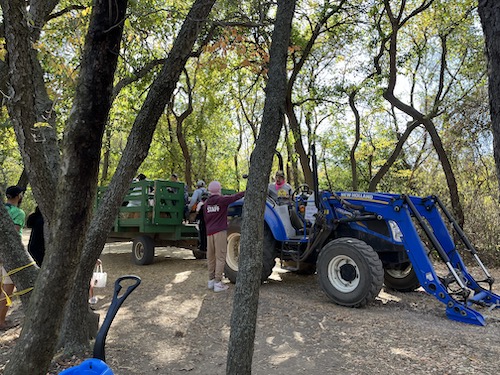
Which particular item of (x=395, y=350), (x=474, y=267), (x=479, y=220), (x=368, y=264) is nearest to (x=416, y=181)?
(x=479, y=220)

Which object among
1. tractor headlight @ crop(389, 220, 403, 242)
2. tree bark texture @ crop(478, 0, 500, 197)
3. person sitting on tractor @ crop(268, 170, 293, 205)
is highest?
tree bark texture @ crop(478, 0, 500, 197)

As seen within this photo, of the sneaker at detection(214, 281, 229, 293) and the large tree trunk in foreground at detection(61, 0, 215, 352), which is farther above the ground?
the large tree trunk in foreground at detection(61, 0, 215, 352)

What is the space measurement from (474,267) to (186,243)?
6.38m

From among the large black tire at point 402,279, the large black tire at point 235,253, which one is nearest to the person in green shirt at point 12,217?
the large black tire at point 235,253

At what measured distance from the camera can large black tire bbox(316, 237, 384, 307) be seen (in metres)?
5.68

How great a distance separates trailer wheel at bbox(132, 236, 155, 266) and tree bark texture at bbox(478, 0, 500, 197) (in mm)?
8267

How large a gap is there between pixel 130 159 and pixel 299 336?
2678 millimetres

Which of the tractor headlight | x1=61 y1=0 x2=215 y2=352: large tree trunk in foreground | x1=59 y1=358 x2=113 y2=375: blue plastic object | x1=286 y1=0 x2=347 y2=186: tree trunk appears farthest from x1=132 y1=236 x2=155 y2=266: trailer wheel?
x1=59 y1=358 x2=113 y2=375: blue plastic object

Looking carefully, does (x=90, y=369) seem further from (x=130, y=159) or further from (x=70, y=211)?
(x=130, y=159)

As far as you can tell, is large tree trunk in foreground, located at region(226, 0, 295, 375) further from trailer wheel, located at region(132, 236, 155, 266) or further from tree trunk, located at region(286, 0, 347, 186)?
tree trunk, located at region(286, 0, 347, 186)

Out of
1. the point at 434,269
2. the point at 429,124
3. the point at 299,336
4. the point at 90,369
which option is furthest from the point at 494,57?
the point at 429,124

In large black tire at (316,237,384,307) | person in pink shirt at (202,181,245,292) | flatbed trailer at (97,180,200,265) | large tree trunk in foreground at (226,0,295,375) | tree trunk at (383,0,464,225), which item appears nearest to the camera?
large tree trunk in foreground at (226,0,295,375)

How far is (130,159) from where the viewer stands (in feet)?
13.8

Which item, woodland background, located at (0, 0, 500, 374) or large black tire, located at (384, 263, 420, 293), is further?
large black tire, located at (384, 263, 420, 293)
